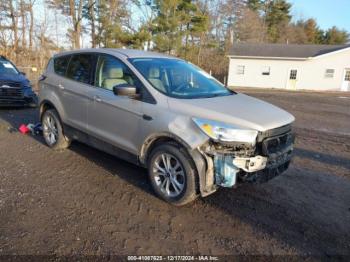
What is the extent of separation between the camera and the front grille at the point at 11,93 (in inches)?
344

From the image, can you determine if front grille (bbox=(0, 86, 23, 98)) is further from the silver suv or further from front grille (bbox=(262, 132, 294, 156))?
front grille (bbox=(262, 132, 294, 156))

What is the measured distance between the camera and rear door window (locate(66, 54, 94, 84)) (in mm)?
4706

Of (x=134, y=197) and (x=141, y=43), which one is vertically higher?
(x=141, y=43)

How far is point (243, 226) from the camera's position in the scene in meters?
3.30

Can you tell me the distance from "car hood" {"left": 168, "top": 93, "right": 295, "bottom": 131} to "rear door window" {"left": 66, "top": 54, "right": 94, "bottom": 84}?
6.02ft

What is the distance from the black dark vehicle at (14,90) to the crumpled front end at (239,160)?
7939mm

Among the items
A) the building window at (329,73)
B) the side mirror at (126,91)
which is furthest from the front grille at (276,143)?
the building window at (329,73)

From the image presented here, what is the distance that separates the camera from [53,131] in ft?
18.3

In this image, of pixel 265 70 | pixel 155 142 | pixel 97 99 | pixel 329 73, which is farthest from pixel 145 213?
pixel 329 73

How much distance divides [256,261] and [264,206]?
3.63 feet

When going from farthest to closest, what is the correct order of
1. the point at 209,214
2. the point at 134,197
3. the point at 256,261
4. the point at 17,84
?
the point at 17,84 < the point at 134,197 < the point at 209,214 < the point at 256,261

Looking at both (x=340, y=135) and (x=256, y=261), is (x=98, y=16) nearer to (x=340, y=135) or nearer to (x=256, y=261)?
(x=340, y=135)

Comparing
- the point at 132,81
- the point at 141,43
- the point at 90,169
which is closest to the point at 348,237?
the point at 132,81

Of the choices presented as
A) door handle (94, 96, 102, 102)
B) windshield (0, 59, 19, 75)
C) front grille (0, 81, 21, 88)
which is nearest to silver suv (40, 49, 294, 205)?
door handle (94, 96, 102, 102)
